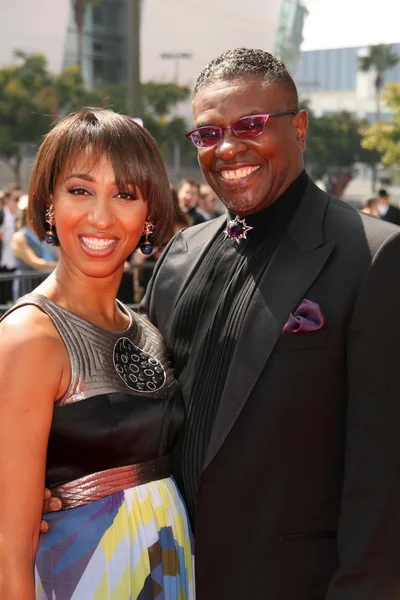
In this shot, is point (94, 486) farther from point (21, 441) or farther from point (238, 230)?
point (238, 230)

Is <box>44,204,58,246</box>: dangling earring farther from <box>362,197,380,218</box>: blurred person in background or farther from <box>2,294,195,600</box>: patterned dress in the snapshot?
<box>362,197,380,218</box>: blurred person in background

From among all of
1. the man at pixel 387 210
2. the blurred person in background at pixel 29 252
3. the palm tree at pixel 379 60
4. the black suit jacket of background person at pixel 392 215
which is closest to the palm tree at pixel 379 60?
the palm tree at pixel 379 60

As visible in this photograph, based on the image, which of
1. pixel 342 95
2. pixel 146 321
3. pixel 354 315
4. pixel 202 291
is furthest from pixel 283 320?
pixel 342 95

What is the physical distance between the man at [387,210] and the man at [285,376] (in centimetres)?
1313

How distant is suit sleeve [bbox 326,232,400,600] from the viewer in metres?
2.71

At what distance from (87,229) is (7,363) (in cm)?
55

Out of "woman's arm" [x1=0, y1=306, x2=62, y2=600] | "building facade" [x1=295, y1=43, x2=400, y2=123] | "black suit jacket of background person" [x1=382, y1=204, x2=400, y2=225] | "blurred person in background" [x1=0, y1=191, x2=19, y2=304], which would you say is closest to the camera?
"woman's arm" [x1=0, y1=306, x2=62, y2=600]

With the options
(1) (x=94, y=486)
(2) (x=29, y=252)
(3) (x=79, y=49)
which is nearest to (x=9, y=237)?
(2) (x=29, y=252)

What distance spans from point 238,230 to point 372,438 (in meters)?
0.89

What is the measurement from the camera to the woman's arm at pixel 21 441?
8.62 feet

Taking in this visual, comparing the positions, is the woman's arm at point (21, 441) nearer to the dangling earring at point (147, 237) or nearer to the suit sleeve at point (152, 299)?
the dangling earring at point (147, 237)

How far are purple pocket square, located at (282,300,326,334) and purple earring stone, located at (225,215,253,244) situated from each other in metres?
0.48

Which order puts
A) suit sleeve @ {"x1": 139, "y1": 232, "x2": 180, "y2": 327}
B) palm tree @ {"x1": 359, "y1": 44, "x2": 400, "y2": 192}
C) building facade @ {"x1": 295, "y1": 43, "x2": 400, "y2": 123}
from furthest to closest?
building facade @ {"x1": 295, "y1": 43, "x2": 400, "y2": 123}
palm tree @ {"x1": 359, "y1": 44, "x2": 400, "y2": 192}
suit sleeve @ {"x1": 139, "y1": 232, "x2": 180, "y2": 327}

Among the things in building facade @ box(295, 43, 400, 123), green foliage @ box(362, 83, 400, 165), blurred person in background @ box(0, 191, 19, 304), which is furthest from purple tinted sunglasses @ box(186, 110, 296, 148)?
building facade @ box(295, 43, 400, 123)
